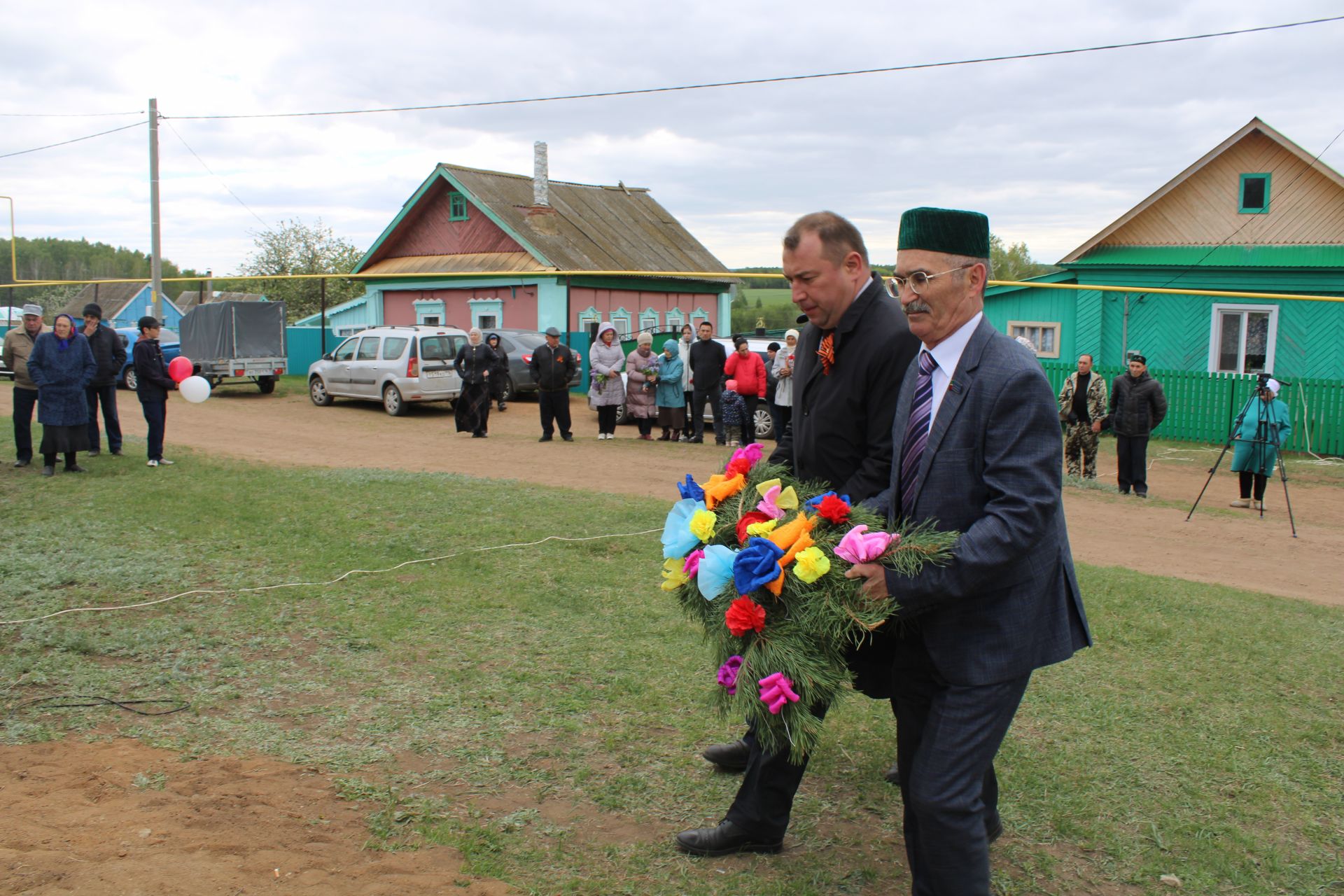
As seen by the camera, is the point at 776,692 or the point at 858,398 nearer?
the point at 776,692

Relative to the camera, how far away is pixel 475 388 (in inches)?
696

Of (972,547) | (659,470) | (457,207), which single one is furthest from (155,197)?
Answer: (972,547)

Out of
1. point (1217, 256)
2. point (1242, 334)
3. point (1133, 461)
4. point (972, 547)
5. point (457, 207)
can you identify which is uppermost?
point (457, 207)

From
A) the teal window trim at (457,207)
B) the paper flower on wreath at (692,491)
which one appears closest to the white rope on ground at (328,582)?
the paper flower on wreath at (692,491)

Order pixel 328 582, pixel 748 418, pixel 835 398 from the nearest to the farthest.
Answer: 1. pixel 835 398
2. pixel 328 582
3. pixel 748 418

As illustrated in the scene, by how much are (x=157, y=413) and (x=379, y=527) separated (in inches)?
221

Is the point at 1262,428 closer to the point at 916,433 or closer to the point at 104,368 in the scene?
the point at 916,433

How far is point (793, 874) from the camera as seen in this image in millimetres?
3553

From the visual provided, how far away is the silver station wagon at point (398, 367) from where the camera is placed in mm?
20906

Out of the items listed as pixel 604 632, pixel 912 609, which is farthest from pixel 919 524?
pixel 604 632

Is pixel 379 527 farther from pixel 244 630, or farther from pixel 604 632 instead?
pixel 604 632

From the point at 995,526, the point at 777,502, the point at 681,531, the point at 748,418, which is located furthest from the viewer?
the point at 748,418

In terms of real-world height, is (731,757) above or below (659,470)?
below

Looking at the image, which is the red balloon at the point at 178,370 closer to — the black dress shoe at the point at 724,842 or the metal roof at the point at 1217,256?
the black dress shoe at the point at 724,842
